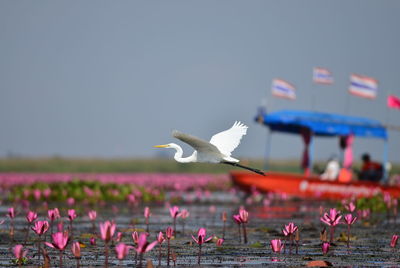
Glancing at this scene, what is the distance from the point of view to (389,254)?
9875 millimetres

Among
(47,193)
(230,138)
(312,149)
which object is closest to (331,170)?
(312,149)

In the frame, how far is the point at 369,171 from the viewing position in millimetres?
24453

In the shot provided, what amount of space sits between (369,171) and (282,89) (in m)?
3.82

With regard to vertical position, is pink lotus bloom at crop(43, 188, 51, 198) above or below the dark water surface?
above

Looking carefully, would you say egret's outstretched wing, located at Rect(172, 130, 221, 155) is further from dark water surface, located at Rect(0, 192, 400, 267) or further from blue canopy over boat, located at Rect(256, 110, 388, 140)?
blue canopy over boat, located at Rect(256, 110, 388, 140)

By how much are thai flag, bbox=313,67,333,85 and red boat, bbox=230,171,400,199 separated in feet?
10.5

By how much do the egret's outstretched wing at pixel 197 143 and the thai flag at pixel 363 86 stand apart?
50.4 ft

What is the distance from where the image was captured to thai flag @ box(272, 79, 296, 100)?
26.0m

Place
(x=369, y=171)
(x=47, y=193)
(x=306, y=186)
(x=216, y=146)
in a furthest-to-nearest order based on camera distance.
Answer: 1. (x=306, y=186)
2. (x=369, y=171)
3. (x=47, y=193)
4. (x=216, y=146)

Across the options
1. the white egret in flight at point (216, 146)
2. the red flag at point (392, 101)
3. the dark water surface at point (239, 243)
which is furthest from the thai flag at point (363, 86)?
the white egret in flight at point (216, 146)

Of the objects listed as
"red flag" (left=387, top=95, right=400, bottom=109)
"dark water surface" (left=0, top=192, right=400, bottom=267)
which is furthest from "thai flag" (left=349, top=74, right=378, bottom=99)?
"dark water surface" (left=0, top=192, right=400, bottom=267)

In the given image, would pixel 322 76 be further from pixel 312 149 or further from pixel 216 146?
pixel 216 146

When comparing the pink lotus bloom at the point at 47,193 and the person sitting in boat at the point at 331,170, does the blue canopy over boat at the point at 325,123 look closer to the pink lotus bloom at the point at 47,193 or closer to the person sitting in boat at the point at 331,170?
the person sitting in boat at the point at 331,170

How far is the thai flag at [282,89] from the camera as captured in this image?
2602cm
